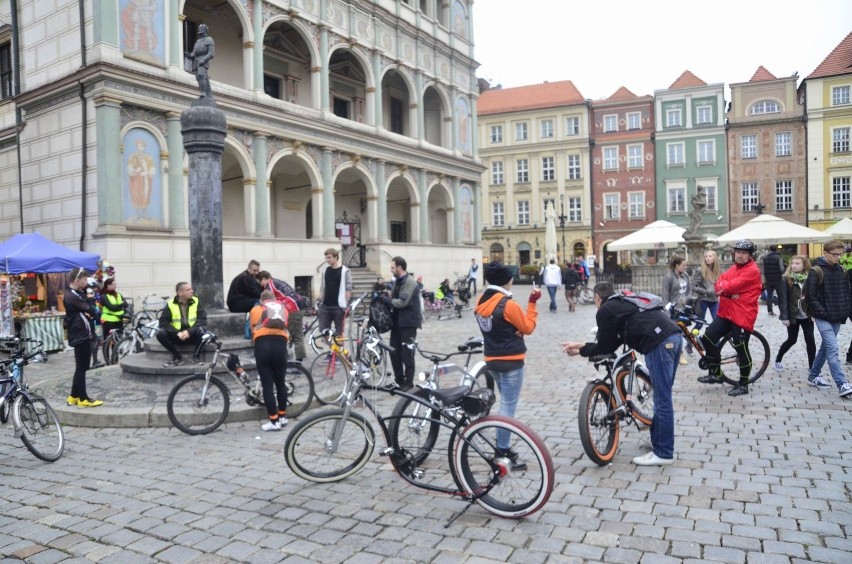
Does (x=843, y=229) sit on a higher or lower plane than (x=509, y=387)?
higher

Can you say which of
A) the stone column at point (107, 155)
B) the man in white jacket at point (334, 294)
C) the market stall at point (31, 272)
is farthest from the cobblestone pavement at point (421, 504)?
the stone column at point (107, 155)

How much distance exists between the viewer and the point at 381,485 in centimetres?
532

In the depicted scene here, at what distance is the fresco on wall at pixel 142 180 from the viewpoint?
1841cm

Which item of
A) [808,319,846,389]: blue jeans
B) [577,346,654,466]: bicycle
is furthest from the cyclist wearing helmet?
[577,346,654,466]: bicycle

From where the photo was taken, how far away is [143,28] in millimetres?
18688

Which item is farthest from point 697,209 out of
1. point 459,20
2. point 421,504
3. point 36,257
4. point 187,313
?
point 421,504

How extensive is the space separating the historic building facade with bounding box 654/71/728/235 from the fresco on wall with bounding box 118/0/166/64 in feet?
140

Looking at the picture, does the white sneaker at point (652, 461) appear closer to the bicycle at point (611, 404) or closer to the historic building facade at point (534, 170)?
the bicycle at point (611, 404)

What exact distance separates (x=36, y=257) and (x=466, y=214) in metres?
22.5

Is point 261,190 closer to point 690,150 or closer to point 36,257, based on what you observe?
point 36,257

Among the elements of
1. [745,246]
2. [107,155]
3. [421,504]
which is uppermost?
[107,155]

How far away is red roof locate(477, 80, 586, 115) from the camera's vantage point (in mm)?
55000

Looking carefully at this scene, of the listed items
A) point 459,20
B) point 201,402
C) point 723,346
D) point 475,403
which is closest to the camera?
point 475,403

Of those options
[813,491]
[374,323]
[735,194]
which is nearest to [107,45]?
[374,323]
